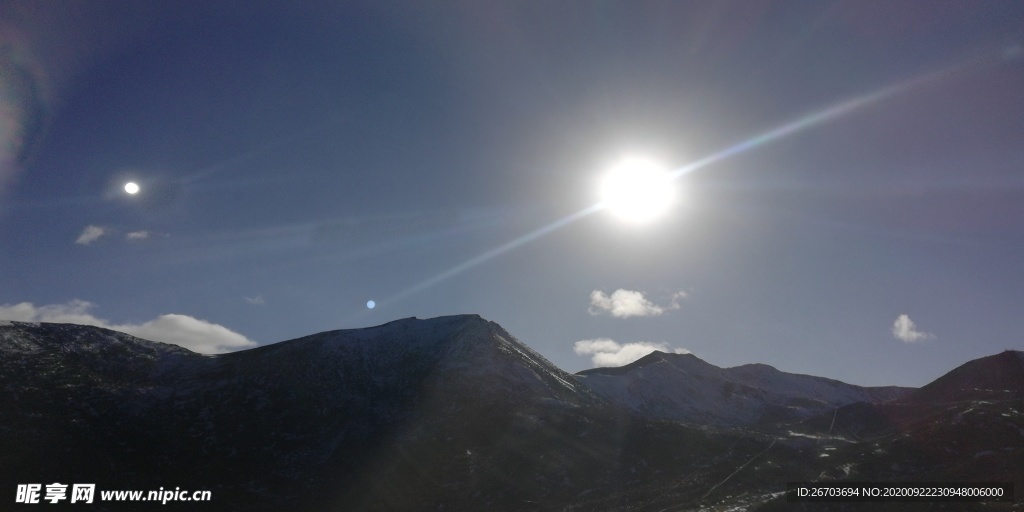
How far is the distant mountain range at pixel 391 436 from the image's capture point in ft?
225

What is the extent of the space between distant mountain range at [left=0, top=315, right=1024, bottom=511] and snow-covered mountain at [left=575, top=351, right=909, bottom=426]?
3278 cm

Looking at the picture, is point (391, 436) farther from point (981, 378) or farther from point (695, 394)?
point (981, 378)

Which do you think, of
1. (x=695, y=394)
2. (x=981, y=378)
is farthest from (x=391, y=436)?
(x=981, y=378)

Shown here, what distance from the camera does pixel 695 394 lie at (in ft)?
542

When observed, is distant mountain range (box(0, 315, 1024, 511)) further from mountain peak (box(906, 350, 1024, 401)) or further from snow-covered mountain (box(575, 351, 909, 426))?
mountain peak (box(906, 350, 1024, 401))

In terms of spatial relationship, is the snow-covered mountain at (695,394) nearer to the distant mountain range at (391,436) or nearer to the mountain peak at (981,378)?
the mountain peak at (981,378)

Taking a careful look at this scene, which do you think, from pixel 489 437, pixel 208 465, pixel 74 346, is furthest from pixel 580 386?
pixel 74 346

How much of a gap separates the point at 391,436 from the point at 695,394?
356 ft

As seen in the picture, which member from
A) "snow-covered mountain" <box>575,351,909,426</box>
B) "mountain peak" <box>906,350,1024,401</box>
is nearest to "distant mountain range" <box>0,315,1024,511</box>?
"snow-covered mountain" <box>575,351,909,426</box>

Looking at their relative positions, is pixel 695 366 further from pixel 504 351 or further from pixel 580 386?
pixel 504 351

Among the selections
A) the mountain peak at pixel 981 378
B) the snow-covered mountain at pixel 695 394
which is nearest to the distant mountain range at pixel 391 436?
the snow-covered mountain at pixel 695 394

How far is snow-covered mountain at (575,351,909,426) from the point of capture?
149125mm

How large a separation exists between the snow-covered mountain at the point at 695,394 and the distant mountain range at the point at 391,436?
3278 centimetres

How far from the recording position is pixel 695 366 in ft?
612
